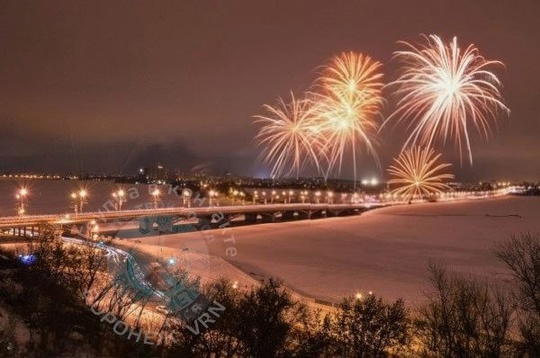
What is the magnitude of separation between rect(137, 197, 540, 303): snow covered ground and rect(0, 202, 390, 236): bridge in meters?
3.22

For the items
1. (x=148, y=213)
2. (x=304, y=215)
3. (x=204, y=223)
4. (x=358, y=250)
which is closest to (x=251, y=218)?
(x=304, y=215)

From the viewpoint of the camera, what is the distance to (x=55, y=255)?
15.8 metres

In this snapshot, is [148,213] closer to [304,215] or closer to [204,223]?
[204,223]

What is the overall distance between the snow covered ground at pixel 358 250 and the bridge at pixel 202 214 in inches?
127

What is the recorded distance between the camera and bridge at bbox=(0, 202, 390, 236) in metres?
31.4

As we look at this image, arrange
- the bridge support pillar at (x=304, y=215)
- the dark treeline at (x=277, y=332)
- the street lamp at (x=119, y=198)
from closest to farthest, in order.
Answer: the dark treeline at (x=277, y=332)
the street lamp at (x=119, y=198)
the bridge support pillar at (x=304, y=215)

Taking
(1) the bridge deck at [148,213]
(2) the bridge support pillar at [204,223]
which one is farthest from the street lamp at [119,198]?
(2) the bridge support pillar at [204,223]

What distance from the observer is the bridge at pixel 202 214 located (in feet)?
103

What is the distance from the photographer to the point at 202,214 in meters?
47.7

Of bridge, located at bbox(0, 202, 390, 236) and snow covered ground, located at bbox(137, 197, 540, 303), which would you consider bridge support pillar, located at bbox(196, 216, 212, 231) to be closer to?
bridge, located at bbox(0, 202, 390, 236)

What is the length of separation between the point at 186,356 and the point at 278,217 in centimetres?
5135

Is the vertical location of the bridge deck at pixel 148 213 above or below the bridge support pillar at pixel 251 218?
above

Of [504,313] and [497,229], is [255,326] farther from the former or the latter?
[497,229]

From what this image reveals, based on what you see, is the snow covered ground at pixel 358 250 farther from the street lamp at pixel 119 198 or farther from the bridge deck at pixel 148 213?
the street lamp at pixel 119 198
